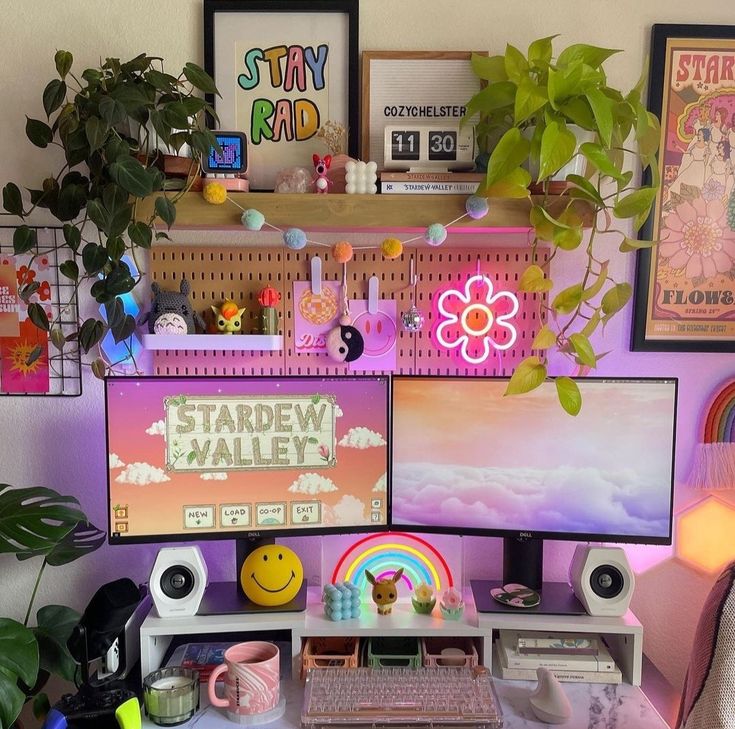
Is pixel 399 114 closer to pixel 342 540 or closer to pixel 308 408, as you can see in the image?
pixel 308 408

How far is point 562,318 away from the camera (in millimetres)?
1559

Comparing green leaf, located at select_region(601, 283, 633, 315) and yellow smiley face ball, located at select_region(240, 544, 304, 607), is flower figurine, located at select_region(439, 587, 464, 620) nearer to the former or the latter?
yellow smiley face ball, located at select_region(240, 544, 304, 607)

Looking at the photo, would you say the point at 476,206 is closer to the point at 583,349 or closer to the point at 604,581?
the point at 583,349

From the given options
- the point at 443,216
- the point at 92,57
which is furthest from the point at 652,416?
the point at 92,57

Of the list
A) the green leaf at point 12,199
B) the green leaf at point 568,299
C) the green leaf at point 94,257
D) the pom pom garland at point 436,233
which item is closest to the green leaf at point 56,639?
the green leaf at point 94,257

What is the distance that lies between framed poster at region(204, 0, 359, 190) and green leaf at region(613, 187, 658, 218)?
57cm

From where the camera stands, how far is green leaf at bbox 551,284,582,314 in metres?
1.36

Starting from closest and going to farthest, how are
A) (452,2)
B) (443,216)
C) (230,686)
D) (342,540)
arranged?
(230,686)
(443,216)
(452,2)
(342,540)

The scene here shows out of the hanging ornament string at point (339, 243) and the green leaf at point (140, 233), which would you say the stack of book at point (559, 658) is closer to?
the hanging ornament string at point (339, 243)

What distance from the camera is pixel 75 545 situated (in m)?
1.45

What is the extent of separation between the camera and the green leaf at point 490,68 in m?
1.38

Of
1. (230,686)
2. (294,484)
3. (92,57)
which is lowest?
(230,686)

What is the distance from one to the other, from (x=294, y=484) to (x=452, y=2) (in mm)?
1070

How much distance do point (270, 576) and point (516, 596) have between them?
1.66 ft
